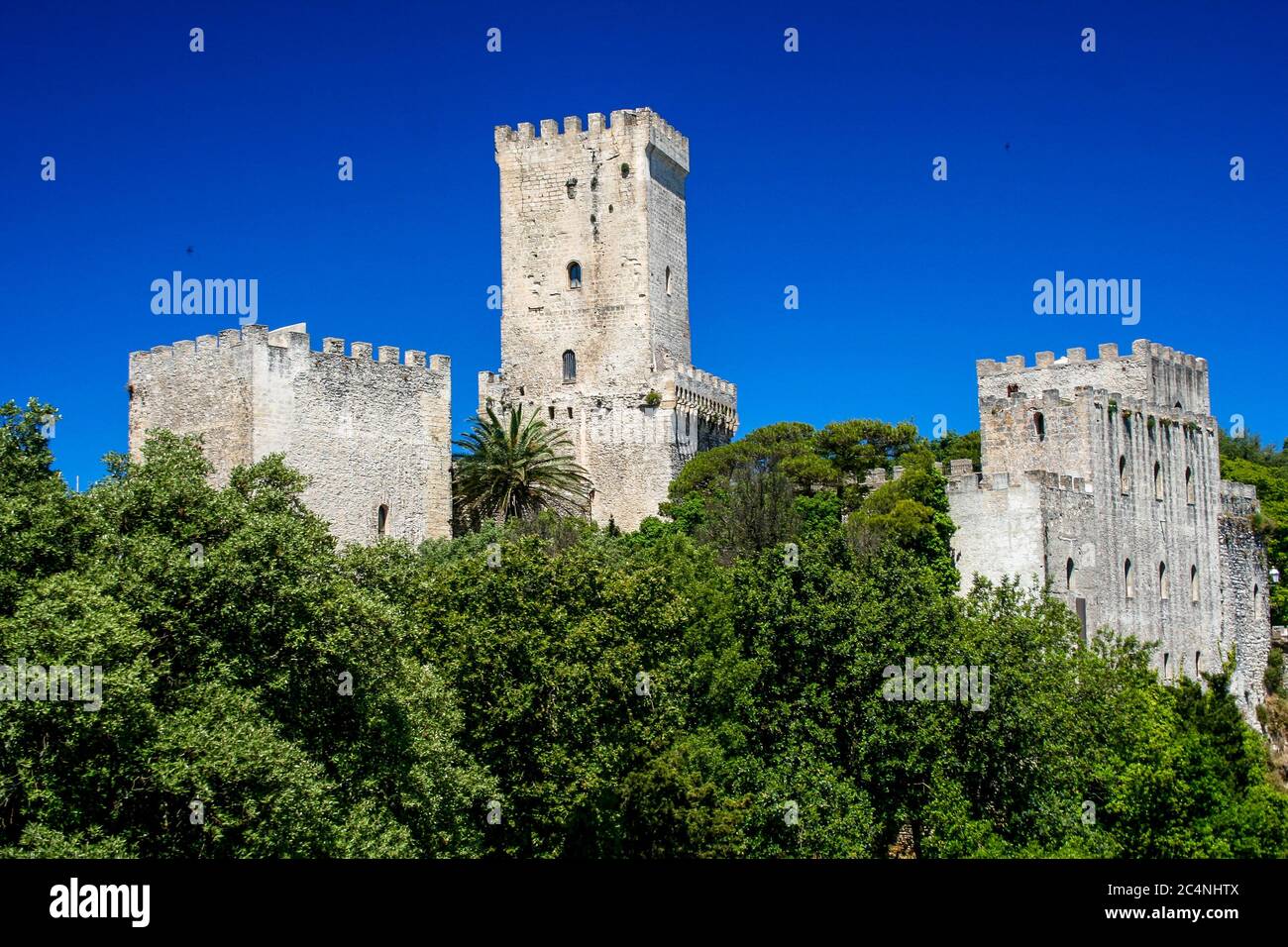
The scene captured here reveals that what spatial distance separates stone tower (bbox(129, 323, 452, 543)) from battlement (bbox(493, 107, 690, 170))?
46.9 ft

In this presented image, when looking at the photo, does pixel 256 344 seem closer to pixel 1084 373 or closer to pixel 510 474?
pixel 510 474

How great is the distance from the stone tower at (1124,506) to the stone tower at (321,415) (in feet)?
51.2

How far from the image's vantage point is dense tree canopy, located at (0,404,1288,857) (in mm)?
19422

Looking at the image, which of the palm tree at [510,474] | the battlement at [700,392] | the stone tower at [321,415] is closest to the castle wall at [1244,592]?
the battlement at [700,392]

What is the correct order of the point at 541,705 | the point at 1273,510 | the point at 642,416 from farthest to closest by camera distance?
1. the point at 1273,510
2. the point at 642,416
3. the point at 541,705

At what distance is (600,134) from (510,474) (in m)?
14.0

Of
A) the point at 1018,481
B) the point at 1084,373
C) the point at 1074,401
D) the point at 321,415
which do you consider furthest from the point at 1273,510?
the point at 321,415

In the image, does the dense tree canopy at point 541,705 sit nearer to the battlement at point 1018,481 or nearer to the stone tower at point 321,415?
the battlement at point 1018,481

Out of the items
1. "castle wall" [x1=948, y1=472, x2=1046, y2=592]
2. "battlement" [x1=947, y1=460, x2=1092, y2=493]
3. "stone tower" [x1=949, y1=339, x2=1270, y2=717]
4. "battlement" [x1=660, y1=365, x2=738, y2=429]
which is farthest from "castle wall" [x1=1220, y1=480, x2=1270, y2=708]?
"battlement" [x1=660, y1=365, x2=738, y2=429]

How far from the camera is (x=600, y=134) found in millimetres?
55312

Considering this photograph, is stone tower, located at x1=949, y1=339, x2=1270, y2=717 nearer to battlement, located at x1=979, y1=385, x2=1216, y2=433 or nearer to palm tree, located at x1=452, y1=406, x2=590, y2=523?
battlement, located at x1=979, y1=385, x2=1216, y2=433

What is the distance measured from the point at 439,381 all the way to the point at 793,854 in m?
21.9

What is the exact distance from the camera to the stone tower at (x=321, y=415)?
3941 centimetres

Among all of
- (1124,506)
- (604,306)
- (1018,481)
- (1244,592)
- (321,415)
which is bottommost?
(1244,592)
